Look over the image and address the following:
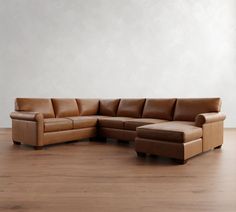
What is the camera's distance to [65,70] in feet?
21.1

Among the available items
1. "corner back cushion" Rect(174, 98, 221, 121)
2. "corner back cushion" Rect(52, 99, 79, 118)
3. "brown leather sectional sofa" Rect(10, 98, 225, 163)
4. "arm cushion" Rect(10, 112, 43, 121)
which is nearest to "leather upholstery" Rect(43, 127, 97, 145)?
"brown leather sectional sofa" Rect(10, 98, 225, 163)

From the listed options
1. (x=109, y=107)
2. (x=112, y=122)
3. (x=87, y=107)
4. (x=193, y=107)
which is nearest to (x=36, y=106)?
(x=87, y=107)

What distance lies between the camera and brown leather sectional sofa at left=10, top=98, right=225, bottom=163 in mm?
3330

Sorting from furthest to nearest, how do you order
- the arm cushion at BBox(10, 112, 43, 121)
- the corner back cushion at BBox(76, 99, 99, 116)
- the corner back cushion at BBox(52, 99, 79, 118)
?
the corner back cushion at BBox(76, 99, 99, 116) → the corner back cushion at BBox(52, 99, 79, 118) → the arm cushion at BBox(10, 112, 43, 121)

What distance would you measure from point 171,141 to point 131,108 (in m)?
1.89

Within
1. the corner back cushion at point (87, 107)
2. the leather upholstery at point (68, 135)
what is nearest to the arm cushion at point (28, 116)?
the leather upholstery at point (68, 135)

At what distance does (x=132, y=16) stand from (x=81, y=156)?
4126mm

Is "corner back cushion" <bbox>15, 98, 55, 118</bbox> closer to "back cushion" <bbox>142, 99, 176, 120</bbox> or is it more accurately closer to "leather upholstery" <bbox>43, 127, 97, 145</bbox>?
"leather upholstery" <bbox>43, 127, 97, 145</bbox>

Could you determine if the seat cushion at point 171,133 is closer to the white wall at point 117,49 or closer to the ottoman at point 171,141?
the ottoman at point 171,141

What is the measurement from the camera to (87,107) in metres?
5.44

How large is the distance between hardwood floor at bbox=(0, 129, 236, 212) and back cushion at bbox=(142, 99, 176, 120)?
3.33ft

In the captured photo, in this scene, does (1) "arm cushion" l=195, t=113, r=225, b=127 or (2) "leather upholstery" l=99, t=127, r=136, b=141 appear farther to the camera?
(2) "leather upholstery" l=99, t=127, r=136, b=141

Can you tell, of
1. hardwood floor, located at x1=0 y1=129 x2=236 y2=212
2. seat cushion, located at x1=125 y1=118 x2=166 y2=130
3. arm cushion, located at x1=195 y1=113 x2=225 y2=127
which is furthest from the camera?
seat cushion, located at x1=125 y1=118 x2=166 y2=130

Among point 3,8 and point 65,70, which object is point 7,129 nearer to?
point 65,70
